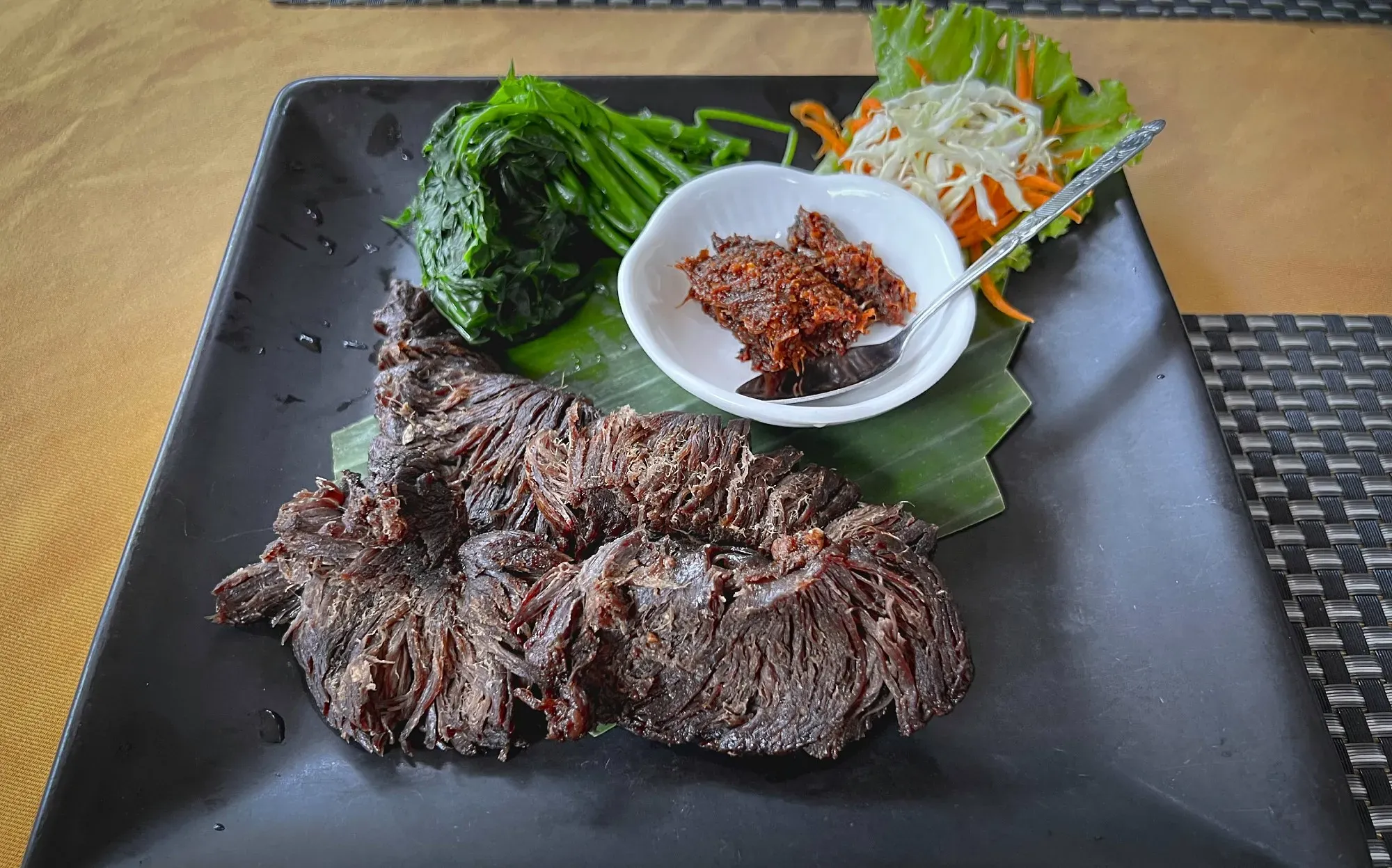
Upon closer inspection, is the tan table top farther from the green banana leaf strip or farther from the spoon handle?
the spoon handle

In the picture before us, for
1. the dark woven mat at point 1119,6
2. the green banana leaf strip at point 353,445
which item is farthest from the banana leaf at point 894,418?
the dark woven mat at point 1119,6

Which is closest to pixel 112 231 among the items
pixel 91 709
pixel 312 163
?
pixel 312 163

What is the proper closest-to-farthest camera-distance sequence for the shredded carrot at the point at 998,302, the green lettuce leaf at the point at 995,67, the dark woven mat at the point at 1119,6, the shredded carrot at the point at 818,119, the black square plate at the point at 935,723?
the black square plate at the point at 935,723 < the shredded carrot at the point at 998,302 < the green lettuce leaf at the point at 995,67 < the shredded carrot at the point at 818,119 < the dark woven mat at the point at 1119,6

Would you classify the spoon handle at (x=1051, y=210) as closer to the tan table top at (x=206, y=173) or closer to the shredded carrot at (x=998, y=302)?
the shredded carrot at (x=998, y=302)

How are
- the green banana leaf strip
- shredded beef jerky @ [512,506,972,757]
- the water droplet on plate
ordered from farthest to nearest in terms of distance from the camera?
the green banana leaf strip < the water droplet on plate < shredded beef jerky @ [512,506,972,757]

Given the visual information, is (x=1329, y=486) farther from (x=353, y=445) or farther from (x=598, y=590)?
(x=353, y=445)

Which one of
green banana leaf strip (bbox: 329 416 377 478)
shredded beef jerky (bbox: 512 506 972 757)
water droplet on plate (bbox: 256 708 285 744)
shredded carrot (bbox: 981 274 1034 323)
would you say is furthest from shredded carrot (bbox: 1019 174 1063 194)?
water droplet on plate (bbox: 256 708 285 744)
